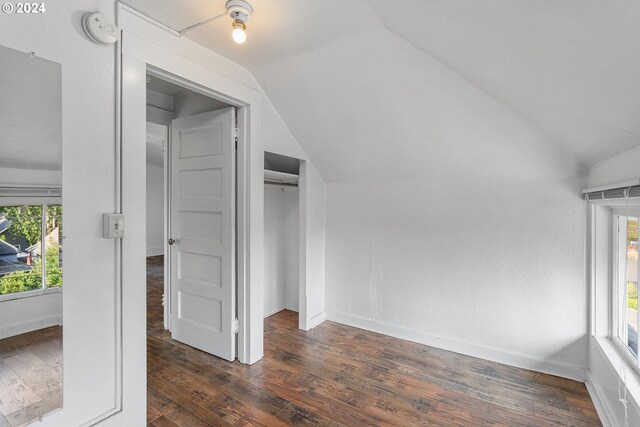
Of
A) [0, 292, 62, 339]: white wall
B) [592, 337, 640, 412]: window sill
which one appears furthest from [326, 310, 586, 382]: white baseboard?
[0, 292, 62, 339]: white wall

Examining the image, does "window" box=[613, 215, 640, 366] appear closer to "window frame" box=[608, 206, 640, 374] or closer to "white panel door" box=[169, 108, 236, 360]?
"window frame" box=[608, 206, 640, 374]

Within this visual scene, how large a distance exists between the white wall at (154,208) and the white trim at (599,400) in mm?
8092

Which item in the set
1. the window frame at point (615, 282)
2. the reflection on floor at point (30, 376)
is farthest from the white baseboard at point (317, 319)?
the window frame at point (615, 282)

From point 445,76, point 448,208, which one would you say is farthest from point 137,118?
point 448,208

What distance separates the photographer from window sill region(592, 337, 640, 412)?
1.46m

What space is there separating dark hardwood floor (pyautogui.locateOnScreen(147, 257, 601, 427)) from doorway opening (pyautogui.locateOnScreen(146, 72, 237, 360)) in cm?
21

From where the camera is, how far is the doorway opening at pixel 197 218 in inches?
95.3

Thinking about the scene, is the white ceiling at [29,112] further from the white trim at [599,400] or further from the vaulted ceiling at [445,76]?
the white trim at [599,400]

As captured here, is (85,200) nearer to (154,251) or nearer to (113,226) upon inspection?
(113,226)

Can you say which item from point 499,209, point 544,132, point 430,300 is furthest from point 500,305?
point 544,132

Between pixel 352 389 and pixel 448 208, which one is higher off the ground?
pixel 448 208

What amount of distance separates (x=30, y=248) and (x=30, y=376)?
21.1 inches

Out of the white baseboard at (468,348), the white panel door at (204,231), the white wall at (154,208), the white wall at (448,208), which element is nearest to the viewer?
the white wall at (448,208)

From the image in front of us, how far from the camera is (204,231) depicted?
2.56 meters
